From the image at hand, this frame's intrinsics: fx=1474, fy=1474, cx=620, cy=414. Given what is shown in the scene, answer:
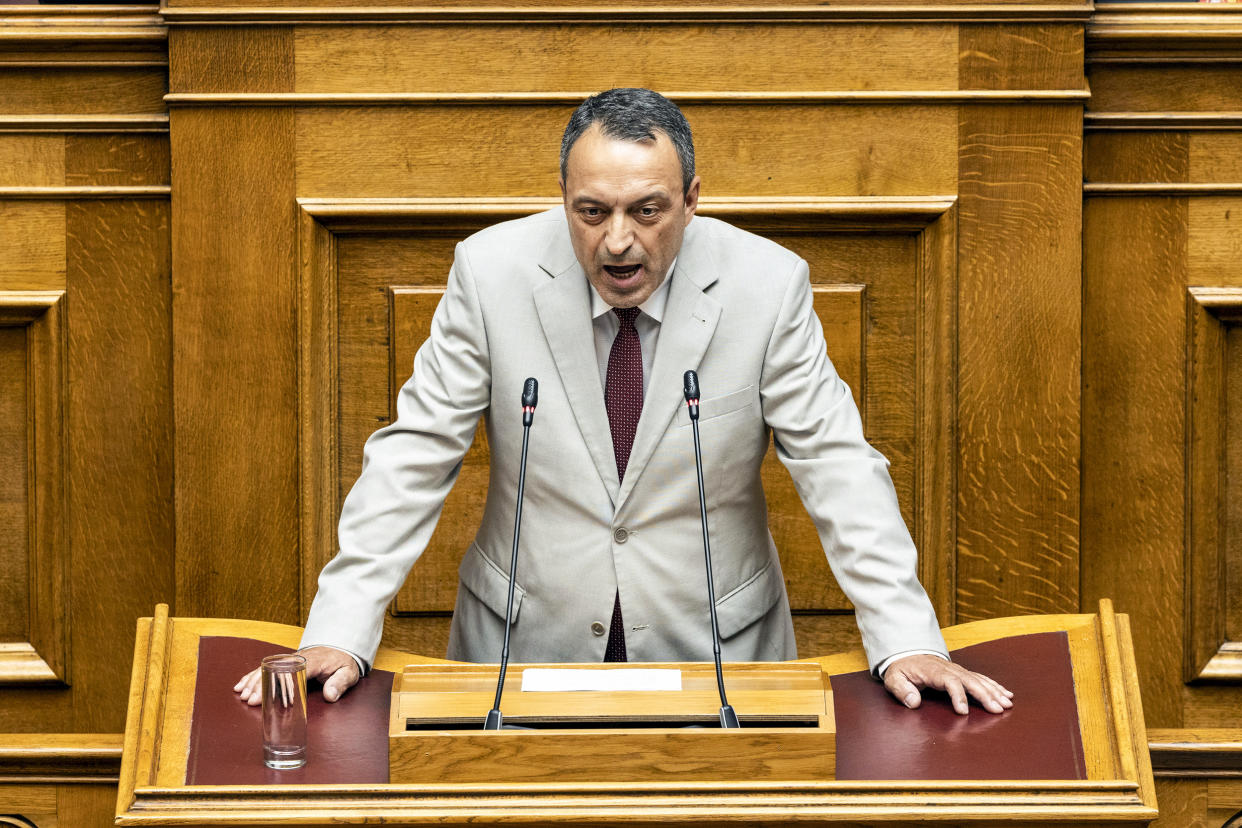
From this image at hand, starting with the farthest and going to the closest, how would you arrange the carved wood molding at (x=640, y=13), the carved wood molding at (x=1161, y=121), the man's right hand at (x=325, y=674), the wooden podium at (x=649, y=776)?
the carved wood molding at (x=1161, y=121)
the carved wood molding at (x=640, y=13)
the man's right hand at (x=325, y=674)
the wooden podium at (x=649, y=776)

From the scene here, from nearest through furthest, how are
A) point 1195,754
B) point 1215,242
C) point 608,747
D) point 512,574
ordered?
point 608,747, point 512,574, point 1195,754, point 1215,242

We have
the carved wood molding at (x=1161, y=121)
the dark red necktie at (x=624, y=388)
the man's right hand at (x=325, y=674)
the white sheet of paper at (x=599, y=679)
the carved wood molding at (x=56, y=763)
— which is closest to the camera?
the white sheet of paper at (x=599, y=679)

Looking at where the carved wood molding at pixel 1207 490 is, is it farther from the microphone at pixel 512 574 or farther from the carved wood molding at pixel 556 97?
the microphone at pixel 512 574

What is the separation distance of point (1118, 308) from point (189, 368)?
6.13ft

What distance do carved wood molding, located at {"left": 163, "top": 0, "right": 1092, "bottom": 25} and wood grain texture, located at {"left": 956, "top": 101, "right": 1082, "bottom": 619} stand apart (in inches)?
7.5

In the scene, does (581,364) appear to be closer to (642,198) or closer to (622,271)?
(622,271)

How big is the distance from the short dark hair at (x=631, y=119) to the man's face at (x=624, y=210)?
11 mm

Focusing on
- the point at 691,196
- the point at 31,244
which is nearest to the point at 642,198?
the point at 691,196

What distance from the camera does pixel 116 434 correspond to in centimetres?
300

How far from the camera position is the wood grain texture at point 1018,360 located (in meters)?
2.89

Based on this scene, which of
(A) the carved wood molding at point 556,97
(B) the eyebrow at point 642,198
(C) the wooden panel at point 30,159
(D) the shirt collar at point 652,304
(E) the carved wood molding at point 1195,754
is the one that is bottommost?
(E) the carved wood molding at point 1195,754

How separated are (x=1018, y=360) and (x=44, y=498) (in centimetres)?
198

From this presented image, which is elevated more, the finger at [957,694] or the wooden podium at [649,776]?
the finger at [957,694]

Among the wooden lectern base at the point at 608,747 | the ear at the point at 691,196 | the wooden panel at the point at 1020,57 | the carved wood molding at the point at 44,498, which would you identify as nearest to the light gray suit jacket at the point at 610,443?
the ear at the point at 691,196
